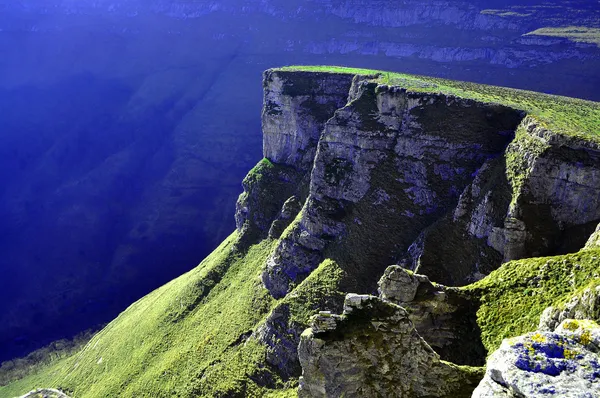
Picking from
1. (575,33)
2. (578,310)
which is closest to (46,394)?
(578,310)

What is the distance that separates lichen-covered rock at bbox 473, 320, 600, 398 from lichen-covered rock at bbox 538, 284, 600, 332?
3004 mm

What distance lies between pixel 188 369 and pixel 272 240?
18.7 metres

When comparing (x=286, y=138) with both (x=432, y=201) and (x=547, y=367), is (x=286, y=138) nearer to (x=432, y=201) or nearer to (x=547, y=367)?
(x=432, y=201)

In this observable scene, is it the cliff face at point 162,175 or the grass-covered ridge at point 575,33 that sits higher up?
the grass-covered ridge at point 575,33

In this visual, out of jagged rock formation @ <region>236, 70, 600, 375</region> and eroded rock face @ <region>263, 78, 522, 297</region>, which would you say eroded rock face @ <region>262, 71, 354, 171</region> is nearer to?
jagged rock formation @ <region>236, 70, 600, 375</region>

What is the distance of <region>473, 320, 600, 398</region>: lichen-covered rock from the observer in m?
10.7

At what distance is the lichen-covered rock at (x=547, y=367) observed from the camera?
35.0ft

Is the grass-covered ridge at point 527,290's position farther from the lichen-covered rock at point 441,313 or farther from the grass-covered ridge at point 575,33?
the grass-covered ridge at point 575,33

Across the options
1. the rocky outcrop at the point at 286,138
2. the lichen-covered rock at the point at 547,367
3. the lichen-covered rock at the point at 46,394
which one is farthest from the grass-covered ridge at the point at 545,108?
the lichen-covered rock at the point at 46,394

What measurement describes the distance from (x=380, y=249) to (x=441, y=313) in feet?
60.2

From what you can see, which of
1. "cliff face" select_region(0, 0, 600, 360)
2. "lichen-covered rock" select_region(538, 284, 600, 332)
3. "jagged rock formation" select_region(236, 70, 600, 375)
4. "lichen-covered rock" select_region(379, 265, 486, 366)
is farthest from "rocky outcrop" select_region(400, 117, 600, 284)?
"cliff face" select_region(0, 0, 600, 360)

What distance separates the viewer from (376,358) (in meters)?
18.2

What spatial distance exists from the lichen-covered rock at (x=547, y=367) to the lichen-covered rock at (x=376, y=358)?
5546mm

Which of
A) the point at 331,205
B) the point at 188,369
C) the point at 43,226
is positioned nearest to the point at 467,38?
the point at 331,205
